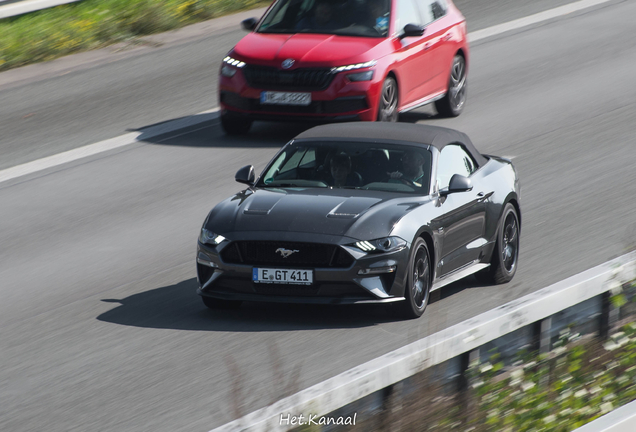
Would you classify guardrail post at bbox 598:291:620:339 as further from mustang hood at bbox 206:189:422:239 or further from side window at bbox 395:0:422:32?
side window at bbox 395:0:422:32

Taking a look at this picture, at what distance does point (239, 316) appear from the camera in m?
9.21

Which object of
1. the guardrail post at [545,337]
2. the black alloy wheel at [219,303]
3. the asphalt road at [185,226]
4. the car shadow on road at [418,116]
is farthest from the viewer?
the car shadow on road at [418,116]

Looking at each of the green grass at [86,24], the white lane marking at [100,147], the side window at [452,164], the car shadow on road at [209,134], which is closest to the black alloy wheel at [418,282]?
the side window at [452,164]

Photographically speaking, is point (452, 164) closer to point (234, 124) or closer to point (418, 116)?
point (234, 124)

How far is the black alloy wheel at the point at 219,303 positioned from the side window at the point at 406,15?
24.1ft

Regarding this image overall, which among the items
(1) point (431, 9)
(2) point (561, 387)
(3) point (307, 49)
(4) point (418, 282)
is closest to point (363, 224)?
(4) point (418, 282)

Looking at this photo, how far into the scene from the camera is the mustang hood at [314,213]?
877 cm

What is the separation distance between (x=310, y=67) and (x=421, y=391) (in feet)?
33.3

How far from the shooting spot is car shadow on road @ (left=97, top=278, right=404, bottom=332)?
8930mm

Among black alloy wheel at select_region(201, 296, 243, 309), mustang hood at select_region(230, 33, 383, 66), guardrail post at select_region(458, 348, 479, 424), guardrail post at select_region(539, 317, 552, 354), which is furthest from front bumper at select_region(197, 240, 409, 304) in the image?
mustang hood at select_region(230, 33, 383, 66)

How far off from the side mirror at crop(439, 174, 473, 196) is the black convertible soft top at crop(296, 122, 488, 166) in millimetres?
485

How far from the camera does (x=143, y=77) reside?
18.8 metres

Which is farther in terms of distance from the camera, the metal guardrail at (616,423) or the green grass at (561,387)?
the green grass at (561,387)

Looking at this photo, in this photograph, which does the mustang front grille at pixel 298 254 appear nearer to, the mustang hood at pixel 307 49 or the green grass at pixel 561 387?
the green grass at pixel 561 387
